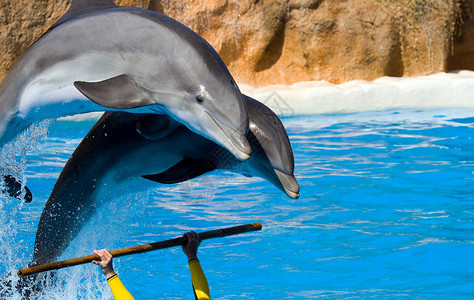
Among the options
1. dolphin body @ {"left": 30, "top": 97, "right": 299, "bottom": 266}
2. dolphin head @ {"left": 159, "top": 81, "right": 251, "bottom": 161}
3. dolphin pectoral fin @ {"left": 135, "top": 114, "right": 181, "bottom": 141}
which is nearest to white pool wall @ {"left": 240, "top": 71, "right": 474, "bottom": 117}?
dolphin body @ {"left": 30, "top": 97, "right": 299, "bottom": 266}

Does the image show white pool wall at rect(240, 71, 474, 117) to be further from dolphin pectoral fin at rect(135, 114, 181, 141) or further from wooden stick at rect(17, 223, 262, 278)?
wooden stick at rect(17, 223, 262, 278)

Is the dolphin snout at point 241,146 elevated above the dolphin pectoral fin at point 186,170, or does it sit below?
above

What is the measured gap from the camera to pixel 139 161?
4.39 metres

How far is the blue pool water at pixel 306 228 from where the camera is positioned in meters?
5.68

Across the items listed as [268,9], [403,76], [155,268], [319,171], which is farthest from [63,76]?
[403,76]

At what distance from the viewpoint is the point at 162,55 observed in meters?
3.68

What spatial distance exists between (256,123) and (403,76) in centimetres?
1273

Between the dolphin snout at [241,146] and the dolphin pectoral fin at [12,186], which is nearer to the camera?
the dolphin snout at [241,146]

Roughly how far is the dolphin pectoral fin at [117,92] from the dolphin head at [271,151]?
629mm

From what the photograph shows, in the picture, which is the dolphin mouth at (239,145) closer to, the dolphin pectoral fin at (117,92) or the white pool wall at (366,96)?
the dolphin pectoral fin at (117,92)

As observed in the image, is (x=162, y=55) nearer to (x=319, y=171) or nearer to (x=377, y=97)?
(x=319, y=171)

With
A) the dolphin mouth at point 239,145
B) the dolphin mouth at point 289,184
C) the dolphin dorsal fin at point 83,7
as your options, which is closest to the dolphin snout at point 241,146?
the dolphin mouth at point 239,145

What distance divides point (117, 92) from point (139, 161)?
912mm

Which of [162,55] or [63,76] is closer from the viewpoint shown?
[162,55]
